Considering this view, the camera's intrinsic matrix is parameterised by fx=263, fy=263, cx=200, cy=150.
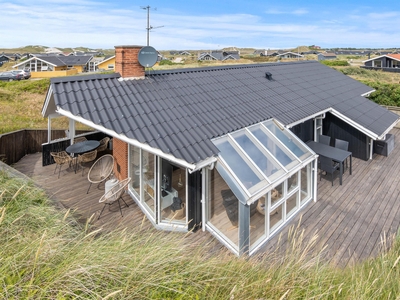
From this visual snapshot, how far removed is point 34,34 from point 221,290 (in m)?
20.9

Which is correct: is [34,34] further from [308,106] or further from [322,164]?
[322,164]

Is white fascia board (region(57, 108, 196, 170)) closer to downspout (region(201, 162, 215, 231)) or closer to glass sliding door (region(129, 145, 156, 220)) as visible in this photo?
downspout (region(201, 162, 215, 231))

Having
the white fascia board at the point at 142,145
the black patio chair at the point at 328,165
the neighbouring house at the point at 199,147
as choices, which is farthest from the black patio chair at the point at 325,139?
the white fascia board at the point at 142,145

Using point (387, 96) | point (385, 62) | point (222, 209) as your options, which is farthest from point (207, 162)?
point (385, 62)

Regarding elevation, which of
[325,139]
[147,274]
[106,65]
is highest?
[106,65]

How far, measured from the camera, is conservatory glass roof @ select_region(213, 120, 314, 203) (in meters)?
5.62

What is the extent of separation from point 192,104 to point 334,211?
5254mm

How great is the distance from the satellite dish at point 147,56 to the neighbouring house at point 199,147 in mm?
163

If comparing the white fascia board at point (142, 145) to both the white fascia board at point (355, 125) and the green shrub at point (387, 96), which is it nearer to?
the white fascia board at point (355, 125)

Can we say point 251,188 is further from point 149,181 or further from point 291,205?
point 149,181

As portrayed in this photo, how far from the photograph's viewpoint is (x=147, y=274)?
277cm

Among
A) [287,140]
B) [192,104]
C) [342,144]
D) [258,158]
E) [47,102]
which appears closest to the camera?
[258,158]

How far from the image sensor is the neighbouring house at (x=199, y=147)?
5793mm

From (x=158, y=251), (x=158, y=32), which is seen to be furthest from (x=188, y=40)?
(x=158, y=251)
